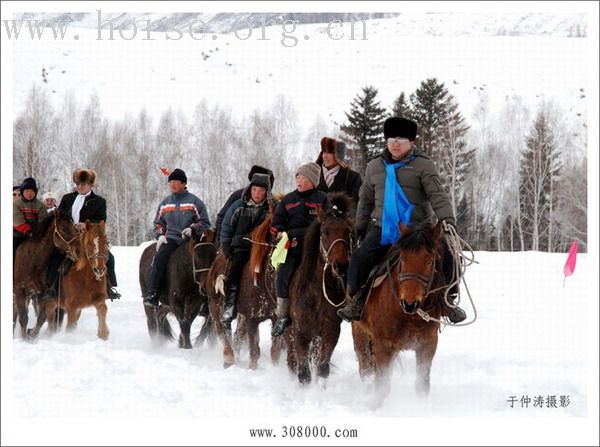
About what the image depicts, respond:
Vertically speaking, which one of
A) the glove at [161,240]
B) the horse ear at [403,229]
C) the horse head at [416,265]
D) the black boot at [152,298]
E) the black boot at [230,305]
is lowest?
the black boot at [152,298]

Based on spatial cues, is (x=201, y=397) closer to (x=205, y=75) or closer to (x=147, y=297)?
(x=147, y=297)

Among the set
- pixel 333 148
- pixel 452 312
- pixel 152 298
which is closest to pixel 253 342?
pixel 152 298

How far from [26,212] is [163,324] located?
2997 millimetres

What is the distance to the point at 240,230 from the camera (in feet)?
32.2

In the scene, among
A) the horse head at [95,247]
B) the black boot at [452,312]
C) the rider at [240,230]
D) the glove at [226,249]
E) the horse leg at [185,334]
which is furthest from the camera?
the horse leg at [185,334]

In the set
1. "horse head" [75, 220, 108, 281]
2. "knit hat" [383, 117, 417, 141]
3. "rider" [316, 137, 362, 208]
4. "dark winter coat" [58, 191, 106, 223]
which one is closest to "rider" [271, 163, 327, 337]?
"rider" [316, 137, 362, 208]

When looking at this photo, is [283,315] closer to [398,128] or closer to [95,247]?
[398,128]

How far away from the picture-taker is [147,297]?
11.5m

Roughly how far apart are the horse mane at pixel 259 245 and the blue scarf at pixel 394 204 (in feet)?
7.79

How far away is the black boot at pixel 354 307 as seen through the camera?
736 cm

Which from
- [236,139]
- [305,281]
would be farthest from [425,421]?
[236,139]

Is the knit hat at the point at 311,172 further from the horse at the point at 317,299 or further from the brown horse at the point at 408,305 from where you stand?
the brown horse at the point at 408,305

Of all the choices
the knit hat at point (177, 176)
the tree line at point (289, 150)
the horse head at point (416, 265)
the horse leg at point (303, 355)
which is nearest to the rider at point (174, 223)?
the knit hat at point (177, 176)

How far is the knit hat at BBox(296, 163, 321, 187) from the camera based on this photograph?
8.11 m
